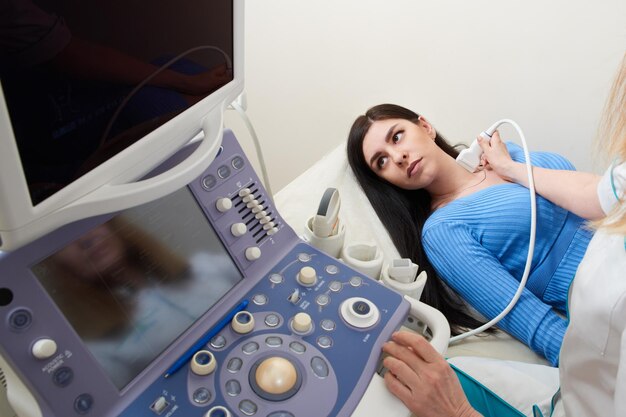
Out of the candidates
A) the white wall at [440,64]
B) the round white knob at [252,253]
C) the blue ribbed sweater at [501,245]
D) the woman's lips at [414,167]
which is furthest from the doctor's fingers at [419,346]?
the white wall at [440,64]

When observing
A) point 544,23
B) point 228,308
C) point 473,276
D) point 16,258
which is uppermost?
point 16,258

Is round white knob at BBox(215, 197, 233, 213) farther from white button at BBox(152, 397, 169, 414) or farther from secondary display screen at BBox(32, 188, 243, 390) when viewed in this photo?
white button at BBox(152, 397, 169, 414)

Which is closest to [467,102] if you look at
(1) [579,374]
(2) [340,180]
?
(2) [340,180]

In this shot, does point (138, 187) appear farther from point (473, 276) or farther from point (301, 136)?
point (301, 136)

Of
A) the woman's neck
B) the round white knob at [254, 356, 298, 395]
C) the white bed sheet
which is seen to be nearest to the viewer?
the round white knob at [254, 356, 298, 395]

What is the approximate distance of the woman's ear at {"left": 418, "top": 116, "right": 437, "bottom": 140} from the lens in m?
1.65

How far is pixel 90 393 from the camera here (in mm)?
557

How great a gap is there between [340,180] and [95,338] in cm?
110

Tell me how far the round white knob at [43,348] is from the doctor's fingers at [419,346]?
46 centimetres

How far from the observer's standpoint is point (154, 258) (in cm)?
65

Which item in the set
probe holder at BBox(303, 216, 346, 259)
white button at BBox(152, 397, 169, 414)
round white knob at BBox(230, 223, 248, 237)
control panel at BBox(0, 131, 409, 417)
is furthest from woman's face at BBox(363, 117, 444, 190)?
white button at BBox(152, 397, 169, 414)

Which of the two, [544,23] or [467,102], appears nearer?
[544,23]

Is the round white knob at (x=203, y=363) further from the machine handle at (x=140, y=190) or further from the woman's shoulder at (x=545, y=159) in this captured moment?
the woman's shoulder at (x=545, y=159)

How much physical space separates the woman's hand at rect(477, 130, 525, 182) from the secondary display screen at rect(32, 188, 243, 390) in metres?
1.06
